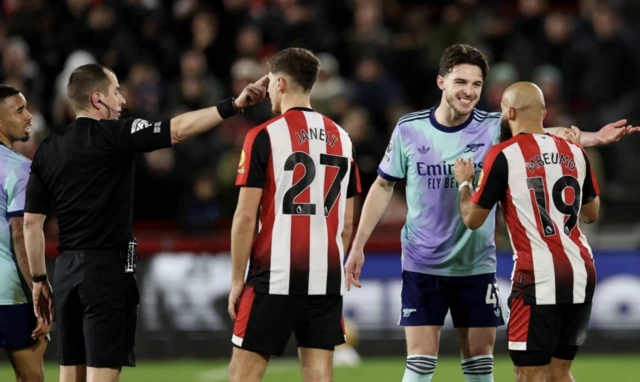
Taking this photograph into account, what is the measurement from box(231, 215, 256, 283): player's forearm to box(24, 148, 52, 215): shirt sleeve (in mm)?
1341

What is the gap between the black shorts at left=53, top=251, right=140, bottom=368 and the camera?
7.19 m

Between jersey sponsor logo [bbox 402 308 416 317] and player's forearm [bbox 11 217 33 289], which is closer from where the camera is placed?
player's forearm [bbox 11 217 33 289]

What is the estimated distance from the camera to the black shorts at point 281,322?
22.9 feet

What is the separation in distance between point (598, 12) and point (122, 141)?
11.1 m

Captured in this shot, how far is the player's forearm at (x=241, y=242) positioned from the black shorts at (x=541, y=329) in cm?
176

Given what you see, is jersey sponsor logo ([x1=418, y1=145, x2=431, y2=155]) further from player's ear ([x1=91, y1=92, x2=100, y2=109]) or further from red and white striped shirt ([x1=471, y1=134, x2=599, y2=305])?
player's ear ([x1=91, y1=92, x2=100, y2=109])

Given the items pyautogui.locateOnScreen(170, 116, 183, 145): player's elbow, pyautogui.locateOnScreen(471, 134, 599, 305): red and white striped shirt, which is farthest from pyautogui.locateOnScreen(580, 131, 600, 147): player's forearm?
pyautogui.locateOnScreen(170, 116, 183, 145): player's elbow

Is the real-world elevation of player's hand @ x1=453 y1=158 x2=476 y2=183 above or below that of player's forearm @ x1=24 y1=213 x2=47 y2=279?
above

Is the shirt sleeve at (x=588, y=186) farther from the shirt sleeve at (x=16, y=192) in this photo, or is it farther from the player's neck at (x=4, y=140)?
the player's neck at (x=4, y=140)

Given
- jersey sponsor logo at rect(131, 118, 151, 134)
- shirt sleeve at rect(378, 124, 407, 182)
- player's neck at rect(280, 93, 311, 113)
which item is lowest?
shirt sleeve at rect(378, 124, 407, 182)

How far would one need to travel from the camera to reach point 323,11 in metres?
17.9

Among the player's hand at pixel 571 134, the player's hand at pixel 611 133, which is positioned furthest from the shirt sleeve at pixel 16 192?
the player's hand at pixel 611 133

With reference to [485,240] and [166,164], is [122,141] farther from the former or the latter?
[166,164]

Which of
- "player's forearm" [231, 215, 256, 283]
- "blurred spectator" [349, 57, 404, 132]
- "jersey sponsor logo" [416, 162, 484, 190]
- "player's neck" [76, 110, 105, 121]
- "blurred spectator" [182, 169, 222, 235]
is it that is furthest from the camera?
"blurred spectator" [349, 57, 404, 132]
